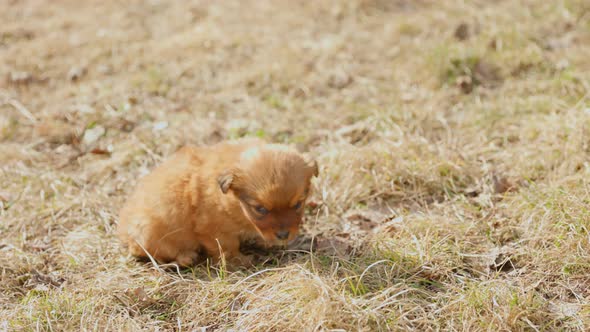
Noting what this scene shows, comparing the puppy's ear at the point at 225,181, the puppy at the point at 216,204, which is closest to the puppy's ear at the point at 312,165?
the puppy at the point at 216,204

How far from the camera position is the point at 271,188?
12.1 ft

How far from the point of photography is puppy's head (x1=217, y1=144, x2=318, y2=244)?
12.2 feet

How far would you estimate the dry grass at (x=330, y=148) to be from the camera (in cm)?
358

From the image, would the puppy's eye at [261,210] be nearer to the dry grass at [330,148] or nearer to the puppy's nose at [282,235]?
the puppy's nose at [282,235]

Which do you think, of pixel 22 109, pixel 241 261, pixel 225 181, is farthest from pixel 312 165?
pixel 22 109

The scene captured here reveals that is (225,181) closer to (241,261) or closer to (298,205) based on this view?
(298,205)

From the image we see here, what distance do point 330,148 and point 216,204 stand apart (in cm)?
168

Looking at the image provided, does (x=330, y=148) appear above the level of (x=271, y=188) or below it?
below

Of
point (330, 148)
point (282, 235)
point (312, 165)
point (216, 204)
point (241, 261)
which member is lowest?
point (241, 261)

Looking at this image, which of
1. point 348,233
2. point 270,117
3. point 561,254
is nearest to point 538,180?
point 561,254

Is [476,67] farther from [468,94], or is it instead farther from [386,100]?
[386,100]

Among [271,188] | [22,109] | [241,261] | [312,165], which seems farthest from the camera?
[22,109]

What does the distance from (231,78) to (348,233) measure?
10.2 feet

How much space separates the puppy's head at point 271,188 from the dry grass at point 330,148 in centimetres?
28
